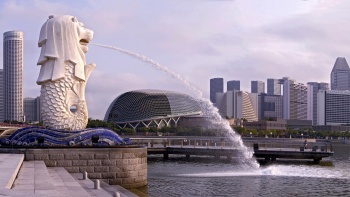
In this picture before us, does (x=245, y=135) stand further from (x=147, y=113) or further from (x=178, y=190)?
(x=178, y=190)

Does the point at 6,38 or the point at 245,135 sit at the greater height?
the point at 6,38

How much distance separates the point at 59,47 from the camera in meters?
31.4

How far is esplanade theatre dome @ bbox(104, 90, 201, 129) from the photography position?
151750 mm

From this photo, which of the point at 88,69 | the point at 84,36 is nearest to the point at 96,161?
the point at 88,69

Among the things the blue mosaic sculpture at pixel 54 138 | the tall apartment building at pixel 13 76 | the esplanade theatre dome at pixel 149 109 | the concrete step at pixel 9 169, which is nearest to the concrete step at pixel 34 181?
the concrete step at pixel 9 169

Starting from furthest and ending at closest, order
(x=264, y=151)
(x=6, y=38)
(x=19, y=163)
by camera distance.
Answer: (x=6, y=38) < (x=264, y=151) < (x=19, y=163)

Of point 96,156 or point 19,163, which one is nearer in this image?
point 19,163

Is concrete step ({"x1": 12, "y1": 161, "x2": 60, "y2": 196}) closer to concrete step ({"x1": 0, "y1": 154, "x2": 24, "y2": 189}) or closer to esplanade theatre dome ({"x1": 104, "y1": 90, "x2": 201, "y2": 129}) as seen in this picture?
concrete step ({"x1": 0, "y1": 154, "x2": 24, "y2": 189})

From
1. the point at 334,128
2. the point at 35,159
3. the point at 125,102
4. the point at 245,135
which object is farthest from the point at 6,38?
the point at 35,159

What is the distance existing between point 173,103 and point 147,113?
7.92 meters

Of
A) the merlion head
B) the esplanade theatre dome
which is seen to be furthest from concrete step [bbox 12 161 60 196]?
the esplanade theatre dome

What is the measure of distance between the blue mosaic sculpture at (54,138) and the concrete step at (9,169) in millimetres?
3073

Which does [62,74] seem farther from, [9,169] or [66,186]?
[66,186]

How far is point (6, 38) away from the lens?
615ft
